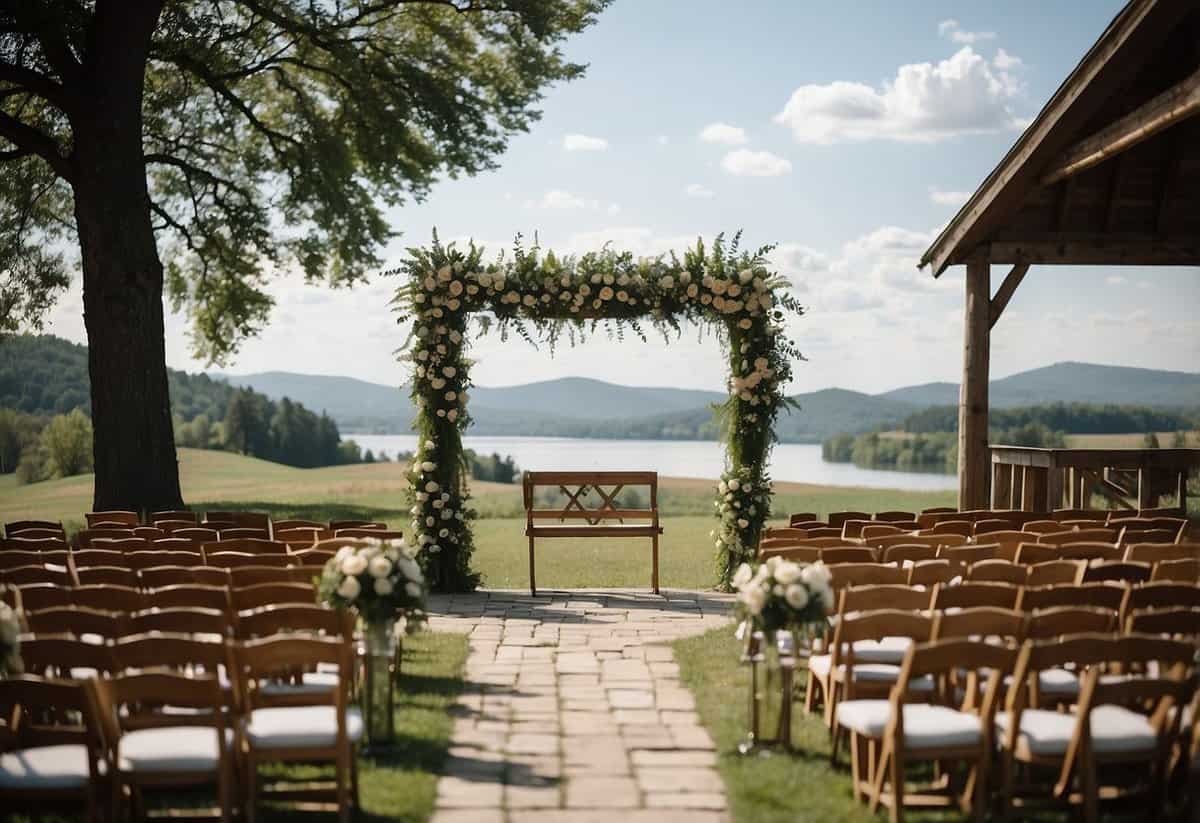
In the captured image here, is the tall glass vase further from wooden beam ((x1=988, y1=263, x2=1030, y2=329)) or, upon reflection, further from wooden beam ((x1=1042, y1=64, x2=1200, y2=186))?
wooden beam ((x1=988, y1=263, x2=1030, y2=329))

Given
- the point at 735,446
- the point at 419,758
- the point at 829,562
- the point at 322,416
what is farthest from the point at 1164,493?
the point at 322,416

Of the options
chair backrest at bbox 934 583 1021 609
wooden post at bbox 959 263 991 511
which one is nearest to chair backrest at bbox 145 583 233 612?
chair backrest at bbox 934 583 1021 609

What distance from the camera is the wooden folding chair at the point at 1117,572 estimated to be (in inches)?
304

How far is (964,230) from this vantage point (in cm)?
1383

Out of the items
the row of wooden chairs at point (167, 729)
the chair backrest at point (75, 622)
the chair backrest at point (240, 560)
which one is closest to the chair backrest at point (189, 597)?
the chair backrest at point (75, 622)

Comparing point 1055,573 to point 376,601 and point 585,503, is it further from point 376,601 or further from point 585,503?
point 585,503

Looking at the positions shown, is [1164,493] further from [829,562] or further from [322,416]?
[322,416]

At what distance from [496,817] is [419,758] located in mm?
1127

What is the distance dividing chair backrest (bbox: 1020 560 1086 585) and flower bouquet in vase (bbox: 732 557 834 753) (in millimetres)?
1592

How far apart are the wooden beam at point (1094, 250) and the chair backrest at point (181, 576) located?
10.7m

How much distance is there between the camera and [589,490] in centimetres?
1311

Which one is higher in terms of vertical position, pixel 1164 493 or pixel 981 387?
pixel 981 387

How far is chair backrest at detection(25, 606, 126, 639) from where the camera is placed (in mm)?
5516

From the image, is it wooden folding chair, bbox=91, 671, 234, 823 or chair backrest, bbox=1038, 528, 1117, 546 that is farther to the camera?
chair backrest, bbox=1038, 528, 1117, 546
